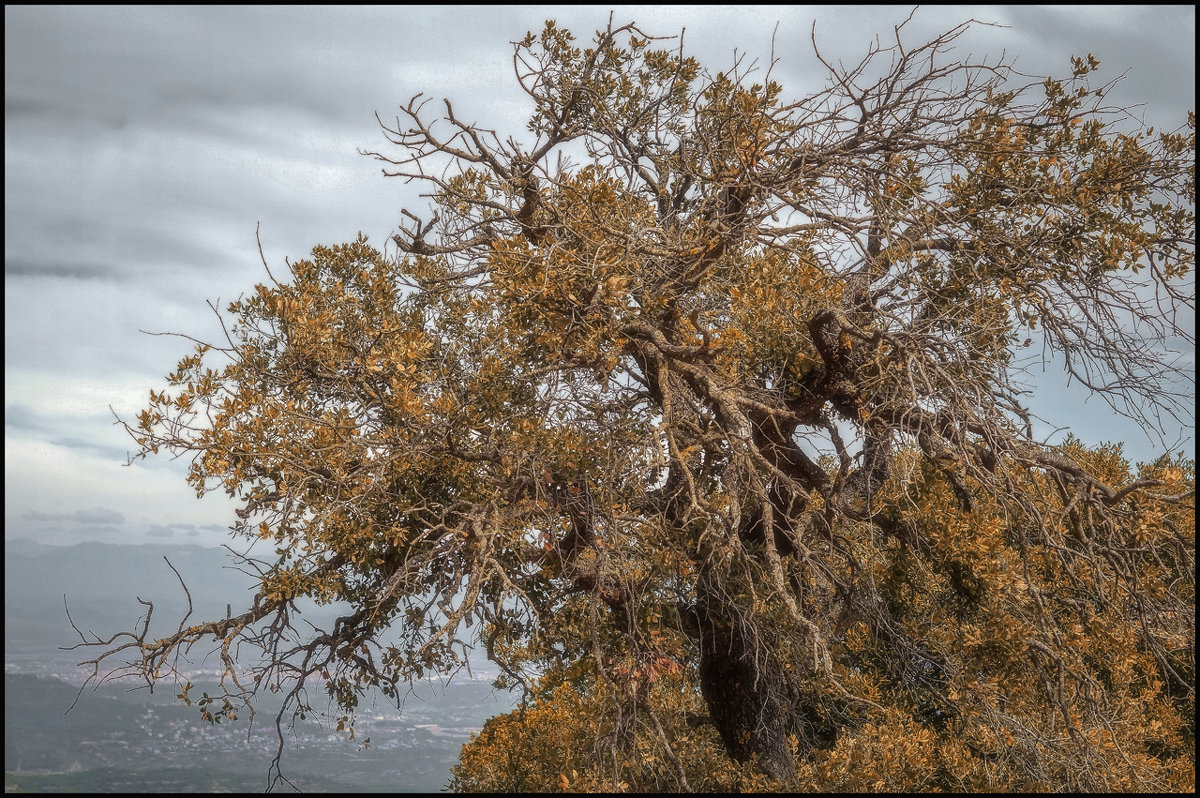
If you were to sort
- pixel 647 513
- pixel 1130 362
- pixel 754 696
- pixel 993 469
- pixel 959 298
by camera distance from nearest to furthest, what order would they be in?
pixel 1130 362, pixel 993 469, pixel 959 298, pixel 647 513, pixel 754 696

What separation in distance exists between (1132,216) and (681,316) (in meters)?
3.19

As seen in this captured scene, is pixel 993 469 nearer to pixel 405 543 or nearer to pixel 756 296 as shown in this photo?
pixel 756 296

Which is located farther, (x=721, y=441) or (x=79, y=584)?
(x=79, y=584)

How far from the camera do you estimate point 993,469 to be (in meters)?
5.98

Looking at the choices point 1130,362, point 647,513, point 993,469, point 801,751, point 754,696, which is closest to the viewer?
point 1130,362

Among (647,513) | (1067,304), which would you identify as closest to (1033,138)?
(1067,304)

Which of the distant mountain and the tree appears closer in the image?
the tree

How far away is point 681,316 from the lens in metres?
6.27

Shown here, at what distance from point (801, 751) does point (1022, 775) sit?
2.43 m

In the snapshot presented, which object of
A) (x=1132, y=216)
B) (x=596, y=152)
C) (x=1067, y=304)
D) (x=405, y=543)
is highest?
(x=596, y=152)

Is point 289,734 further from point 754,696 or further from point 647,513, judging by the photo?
point 754,696

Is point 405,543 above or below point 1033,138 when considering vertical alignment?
below

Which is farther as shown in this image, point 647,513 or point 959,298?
point 647,513

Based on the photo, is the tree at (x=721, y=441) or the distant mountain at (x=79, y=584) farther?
the distant mountain at (x=79, y=584)
